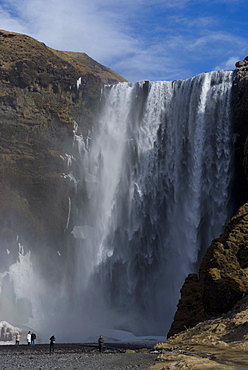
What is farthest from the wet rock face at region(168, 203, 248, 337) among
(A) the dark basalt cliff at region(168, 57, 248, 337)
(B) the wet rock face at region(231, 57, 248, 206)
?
(B) the wet rock face at region(231, 57, 248, 206)

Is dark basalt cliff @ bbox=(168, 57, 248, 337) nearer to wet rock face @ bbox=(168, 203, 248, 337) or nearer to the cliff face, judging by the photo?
wet rock face @ bbox=(168, 203, 248, 337)

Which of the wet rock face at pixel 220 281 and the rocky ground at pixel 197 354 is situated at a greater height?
the wet rock face at pixel 220 281

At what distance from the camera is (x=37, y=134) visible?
2042 inches

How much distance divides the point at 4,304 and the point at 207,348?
99.3ft

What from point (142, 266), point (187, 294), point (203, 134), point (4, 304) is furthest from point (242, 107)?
point (4, 304)

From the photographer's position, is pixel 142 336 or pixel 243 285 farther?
pixel 142 336

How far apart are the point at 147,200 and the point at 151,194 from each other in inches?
26.3

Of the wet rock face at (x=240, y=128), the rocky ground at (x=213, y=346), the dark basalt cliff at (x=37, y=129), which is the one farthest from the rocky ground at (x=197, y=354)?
the dark basalt cliff at (x=37, y=129)

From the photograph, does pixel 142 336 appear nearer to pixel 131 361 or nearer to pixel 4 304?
pixel 4 304

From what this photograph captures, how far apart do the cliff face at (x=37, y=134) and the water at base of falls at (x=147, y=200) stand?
1.97m

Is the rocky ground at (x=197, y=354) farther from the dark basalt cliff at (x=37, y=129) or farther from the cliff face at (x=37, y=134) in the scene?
the cliff face at (x=37, y=134)

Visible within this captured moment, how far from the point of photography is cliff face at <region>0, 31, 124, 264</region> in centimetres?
5081

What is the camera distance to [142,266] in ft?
156

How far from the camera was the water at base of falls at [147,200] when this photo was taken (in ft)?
147
